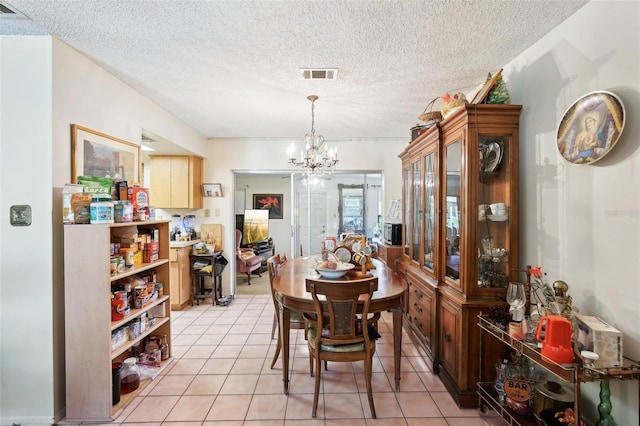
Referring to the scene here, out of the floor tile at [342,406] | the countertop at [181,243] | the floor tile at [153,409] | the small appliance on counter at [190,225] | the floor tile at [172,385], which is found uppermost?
the small appliance on counter at [190,225]

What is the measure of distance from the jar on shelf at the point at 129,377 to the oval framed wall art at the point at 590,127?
3342 mm

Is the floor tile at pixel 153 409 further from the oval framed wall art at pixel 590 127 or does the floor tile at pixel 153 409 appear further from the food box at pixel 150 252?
the oval framed wall art at pixel 590 127

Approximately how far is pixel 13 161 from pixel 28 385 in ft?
4.85

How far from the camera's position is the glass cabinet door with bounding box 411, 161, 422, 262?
290cm

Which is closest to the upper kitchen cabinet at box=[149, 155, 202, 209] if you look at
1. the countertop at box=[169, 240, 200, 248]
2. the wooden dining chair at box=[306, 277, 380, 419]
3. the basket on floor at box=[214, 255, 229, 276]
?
the countertop at box=[169, 240, 200, 248]

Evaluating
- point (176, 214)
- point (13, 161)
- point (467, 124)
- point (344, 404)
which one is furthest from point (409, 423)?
point (176, 214)

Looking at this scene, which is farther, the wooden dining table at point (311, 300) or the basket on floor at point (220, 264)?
the basket on floor at point (220, 264)

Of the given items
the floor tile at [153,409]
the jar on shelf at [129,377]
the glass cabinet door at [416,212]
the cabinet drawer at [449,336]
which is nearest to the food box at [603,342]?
the cabinet drawer at [449,336]

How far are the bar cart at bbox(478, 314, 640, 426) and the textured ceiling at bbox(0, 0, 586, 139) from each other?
1.89m

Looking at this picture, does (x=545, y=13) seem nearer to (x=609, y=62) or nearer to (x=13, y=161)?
(x=609, y=62)

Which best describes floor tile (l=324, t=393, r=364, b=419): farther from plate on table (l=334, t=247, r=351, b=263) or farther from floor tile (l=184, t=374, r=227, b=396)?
plate on table (l=334, t=247, r=351, b=263)

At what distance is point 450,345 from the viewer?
2.14m

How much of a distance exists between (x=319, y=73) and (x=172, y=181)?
297 cm

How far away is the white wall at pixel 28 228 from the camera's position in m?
1.83
